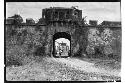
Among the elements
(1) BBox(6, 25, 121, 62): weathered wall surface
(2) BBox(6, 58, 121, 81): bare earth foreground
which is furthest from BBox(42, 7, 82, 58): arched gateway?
(2) BBox(6, 58, 121, 81): bare earth foreground

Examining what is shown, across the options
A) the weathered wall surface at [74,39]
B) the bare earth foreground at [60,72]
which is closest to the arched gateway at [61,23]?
the weathered wall surface at [74,39]

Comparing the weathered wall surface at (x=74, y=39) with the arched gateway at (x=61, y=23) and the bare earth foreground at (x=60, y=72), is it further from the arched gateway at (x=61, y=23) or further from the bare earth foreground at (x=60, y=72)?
the bare earth foreground at (x=60, y=72)

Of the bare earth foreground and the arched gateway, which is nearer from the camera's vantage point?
the bare earth foreground

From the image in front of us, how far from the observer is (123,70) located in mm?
7078

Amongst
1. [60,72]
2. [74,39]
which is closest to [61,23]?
[74,39]

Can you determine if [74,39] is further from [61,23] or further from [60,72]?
[60,72]

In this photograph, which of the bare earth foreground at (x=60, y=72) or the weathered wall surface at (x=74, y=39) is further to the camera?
the weathered wall surface at (x=74, y=39)

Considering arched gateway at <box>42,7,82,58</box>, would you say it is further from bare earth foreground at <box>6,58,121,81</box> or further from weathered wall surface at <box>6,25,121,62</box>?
bare earth foreground at <box>6,58,121,81</box>

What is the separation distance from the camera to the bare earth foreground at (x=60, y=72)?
7.26 metres

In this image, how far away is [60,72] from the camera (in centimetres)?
773

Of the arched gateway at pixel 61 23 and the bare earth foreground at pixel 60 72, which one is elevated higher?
the arched gateway at pixel 61 23

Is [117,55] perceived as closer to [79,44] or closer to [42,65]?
[79,44]

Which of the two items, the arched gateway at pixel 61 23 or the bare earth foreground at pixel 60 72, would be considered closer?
the bare earth foreground at pixel 60 72

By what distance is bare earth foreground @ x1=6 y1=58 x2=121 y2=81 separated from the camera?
7262mm
